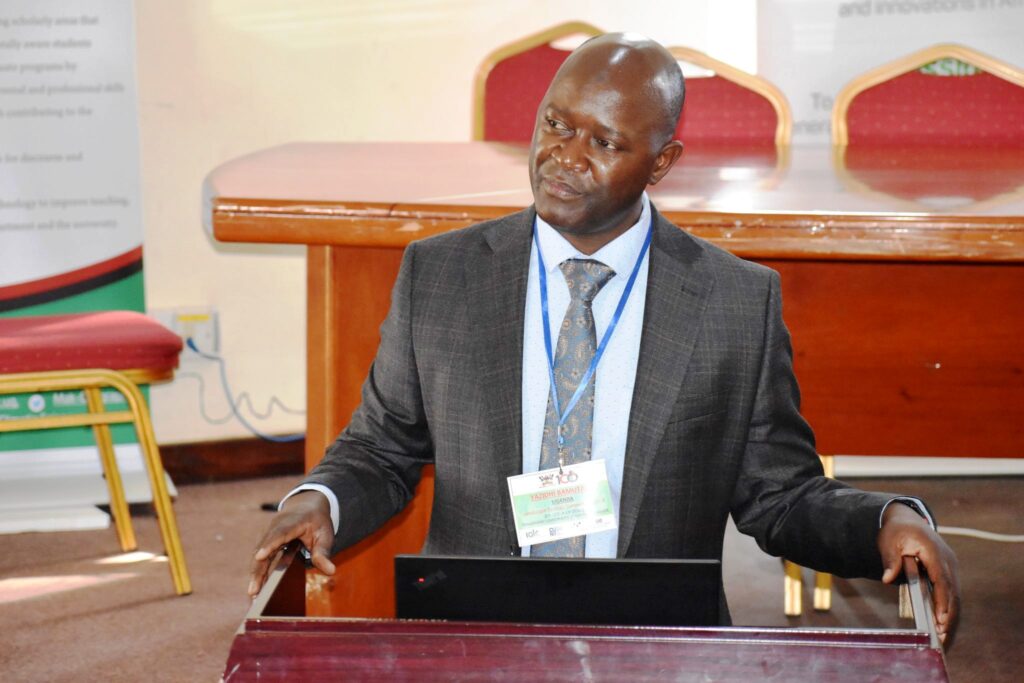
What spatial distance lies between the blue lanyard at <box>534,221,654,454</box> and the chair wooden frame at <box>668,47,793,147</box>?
2027 millimetres

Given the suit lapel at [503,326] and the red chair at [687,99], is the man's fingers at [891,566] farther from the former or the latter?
the red chair at [687,99]

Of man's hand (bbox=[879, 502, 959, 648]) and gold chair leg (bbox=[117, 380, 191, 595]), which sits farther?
gold chair leg (bbox=[117, 380, 191, 595])

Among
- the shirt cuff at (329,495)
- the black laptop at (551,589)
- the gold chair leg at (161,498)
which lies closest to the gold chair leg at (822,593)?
the gold chair leg at (161,498)

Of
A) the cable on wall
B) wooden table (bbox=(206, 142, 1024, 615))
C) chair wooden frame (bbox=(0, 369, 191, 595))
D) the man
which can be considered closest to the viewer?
the man

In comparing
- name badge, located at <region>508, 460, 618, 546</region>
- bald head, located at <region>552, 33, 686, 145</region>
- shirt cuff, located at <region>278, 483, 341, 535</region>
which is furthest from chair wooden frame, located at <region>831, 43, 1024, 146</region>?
shirt cuff, located at <region>278, 483, 341, 535</region>

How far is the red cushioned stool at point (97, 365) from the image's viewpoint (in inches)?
117

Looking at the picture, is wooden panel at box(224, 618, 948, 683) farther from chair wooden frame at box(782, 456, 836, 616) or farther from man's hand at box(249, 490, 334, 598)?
chair wooden frame at box(782, 456, 836, 616)

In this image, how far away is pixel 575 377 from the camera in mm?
1467

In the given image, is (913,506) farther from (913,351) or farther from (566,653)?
(913,351)

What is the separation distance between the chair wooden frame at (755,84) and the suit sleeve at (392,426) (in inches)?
82.6

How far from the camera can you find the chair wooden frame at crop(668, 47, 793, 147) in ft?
11.4

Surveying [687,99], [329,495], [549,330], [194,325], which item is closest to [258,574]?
[329,495]

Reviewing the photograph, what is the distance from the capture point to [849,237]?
1862 mm

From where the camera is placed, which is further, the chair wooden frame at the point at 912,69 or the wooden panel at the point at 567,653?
the chair wooden frame at the point at 912,69
